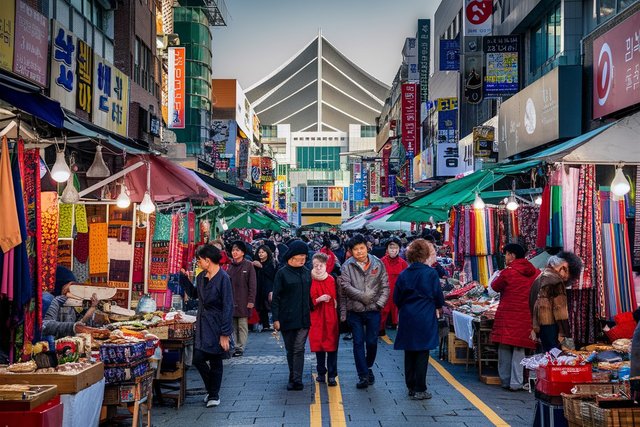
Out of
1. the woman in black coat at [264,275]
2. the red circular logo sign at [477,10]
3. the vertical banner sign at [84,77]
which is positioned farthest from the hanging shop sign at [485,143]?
the vertical banner sign at [84,77]

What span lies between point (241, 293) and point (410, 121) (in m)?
29.1

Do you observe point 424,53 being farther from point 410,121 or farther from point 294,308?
point 294,308

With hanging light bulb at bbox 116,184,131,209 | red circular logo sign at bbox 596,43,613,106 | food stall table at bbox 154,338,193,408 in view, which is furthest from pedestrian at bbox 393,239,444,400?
red circular logo sign at bbox 596,43,613,106

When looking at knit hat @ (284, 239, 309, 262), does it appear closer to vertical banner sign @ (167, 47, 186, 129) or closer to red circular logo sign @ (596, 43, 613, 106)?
red circular logo sign @ (596, 43, 613, 106)

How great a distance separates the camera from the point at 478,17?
2173cm

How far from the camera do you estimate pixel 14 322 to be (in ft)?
21.0

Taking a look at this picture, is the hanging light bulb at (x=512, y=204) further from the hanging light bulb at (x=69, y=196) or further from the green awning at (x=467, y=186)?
the hanging light bulb at (x=69, y=196)

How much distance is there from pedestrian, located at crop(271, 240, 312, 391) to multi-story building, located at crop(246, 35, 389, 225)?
84.3 metres

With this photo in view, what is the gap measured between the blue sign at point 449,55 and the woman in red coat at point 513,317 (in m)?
19.1

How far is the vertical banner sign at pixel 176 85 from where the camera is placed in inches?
1179

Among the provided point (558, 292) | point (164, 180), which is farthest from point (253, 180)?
point (558, 292)

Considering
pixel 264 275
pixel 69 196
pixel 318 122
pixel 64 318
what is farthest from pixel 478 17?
pixel 318 122

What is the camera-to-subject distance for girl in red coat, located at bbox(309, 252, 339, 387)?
31.7 feet

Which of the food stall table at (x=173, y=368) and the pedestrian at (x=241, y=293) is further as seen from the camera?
the pedestrian at (x=241, y=293)
